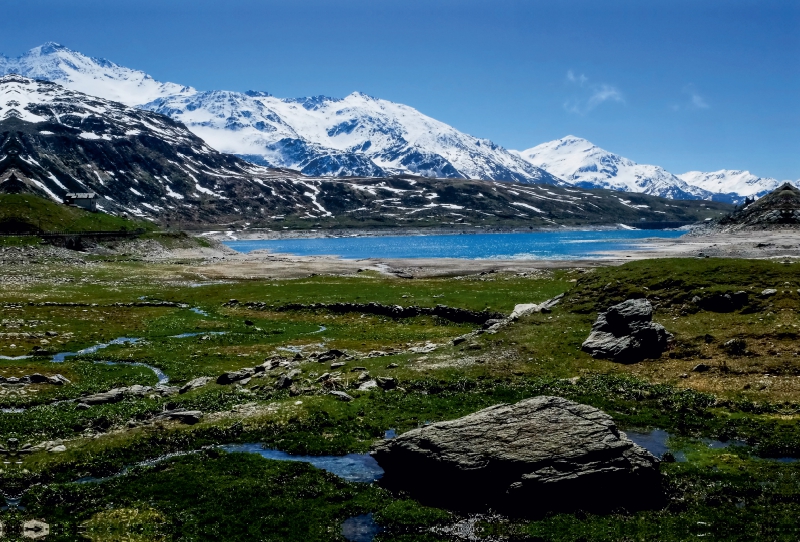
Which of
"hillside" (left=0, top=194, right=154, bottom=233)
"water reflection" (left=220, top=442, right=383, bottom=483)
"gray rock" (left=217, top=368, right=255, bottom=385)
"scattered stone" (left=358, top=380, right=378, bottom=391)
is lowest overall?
"water reflection" (left=220, top=442, right=383, bottom=483)

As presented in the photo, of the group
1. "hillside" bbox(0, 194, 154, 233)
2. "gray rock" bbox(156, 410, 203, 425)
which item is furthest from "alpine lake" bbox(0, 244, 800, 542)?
"hillside" bbox(0, 194, 154, 233)

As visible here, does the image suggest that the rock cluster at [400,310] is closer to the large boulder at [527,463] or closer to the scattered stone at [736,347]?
the scattered stone at [736,347]

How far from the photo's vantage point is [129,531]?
19.8 meters

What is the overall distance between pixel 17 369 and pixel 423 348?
106 ft

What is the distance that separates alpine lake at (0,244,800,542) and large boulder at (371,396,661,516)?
3.05 ft

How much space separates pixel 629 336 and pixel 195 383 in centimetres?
3178

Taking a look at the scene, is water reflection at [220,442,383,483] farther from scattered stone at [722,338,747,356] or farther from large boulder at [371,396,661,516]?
scattered stone at [722,338,747,356]

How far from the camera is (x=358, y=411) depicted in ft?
107

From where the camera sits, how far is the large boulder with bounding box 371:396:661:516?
2153cm

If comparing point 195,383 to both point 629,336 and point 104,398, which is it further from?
point 629,336

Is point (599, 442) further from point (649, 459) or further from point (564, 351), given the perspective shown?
point (564, 351)

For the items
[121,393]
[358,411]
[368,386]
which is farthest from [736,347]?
[121,393]

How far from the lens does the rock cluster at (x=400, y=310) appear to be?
68.5 metres

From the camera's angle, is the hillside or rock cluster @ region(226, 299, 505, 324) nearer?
rock cluster @ region(226, 299, 505, 324)
